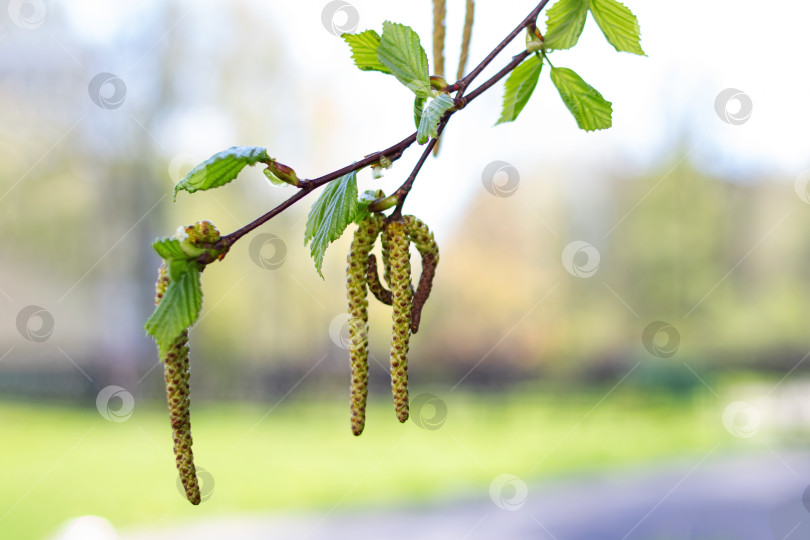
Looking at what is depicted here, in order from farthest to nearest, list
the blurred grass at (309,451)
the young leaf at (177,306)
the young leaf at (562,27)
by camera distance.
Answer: the blurred grass at (309,451), the young leaf at (562,27), the young leaf at (177,306)

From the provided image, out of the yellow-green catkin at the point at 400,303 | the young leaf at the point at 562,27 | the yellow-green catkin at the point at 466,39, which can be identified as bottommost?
the yellow-green catkin at the point at 400,303

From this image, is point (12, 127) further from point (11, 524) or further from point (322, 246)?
point (322, 246)

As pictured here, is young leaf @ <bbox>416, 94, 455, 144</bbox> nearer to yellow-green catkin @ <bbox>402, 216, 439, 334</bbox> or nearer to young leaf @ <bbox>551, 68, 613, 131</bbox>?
yellow-green catkin @ <bbox>402, 216, 439, 334</bbox>

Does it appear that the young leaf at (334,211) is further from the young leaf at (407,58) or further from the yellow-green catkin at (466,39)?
the yellow-green catkin at (466,39)

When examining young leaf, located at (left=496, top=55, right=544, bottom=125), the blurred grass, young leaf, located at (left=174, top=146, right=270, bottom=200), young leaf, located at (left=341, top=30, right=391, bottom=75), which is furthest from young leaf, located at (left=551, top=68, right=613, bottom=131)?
the blurred grass

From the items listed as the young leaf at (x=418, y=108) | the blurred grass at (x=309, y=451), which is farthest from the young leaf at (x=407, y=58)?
the blurred grass at (x=309, y=451)

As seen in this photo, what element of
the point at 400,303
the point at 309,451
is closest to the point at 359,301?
the point at 400,303
